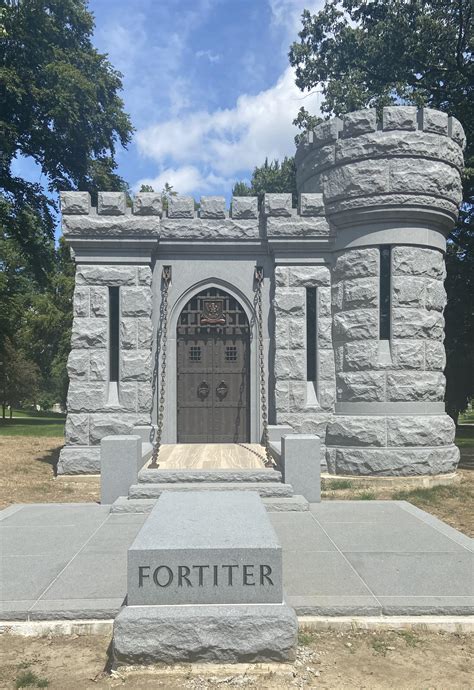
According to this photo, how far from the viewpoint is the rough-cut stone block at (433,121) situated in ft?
38.3

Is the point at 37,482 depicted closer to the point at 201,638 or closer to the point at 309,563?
the point at 309,563

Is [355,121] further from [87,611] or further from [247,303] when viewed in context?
[87,611]

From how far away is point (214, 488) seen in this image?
852 centimetres

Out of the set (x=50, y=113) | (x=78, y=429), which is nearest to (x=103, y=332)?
(x=78, y=429)

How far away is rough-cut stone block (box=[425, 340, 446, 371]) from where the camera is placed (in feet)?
38.8

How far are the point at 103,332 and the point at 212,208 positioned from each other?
340cm

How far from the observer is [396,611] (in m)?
4.62

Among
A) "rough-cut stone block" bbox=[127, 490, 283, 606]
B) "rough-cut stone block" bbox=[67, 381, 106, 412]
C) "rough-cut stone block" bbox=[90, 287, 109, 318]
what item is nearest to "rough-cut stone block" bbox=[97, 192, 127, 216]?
"rough-cut stone block" bbox=[90, 287, 109, 318]

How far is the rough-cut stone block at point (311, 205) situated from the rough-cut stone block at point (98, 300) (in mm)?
4387

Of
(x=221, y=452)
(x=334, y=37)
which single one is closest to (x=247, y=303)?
(x=221, y=452)

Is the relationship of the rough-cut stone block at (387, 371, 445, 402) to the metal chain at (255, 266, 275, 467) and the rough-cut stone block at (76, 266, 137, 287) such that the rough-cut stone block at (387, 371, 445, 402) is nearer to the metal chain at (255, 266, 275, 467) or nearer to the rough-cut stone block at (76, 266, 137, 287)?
the metal chain at (255, 266, 275, 467)

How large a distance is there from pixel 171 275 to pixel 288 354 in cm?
294

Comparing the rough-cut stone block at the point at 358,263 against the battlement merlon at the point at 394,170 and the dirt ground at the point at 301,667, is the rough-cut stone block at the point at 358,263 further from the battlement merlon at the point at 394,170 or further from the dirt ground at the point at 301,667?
the dirt ground at the point at 301,667

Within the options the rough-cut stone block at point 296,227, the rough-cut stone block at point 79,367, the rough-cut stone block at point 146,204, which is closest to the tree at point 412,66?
the rough-cut stone block at point 296,227
